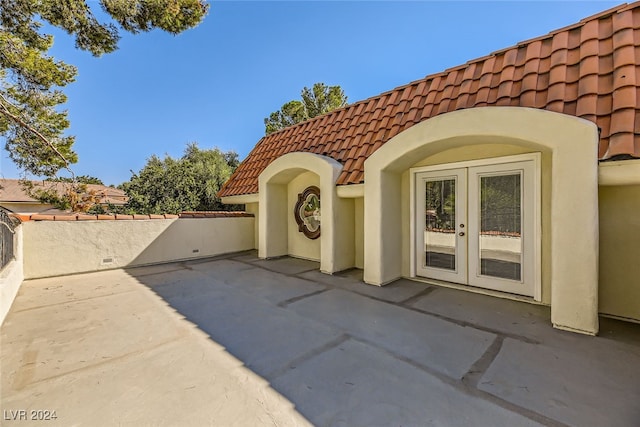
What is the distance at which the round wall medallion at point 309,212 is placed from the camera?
33.8ft

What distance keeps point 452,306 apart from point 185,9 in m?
12.1

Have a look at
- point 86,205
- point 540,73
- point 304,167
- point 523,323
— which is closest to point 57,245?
point 86,205

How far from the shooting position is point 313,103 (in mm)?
26344

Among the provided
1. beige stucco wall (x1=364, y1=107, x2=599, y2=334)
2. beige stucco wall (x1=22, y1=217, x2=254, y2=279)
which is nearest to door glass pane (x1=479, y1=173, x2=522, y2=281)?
beige stucco wall (x1=364, y1=107, x2=599, y2=334)

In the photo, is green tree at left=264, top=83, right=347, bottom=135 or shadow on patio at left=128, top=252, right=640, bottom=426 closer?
shadow on patio at left=128, top=252, right=640, bottom=426

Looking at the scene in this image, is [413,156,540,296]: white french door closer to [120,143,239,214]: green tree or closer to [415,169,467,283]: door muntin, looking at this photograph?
[415,169,467,283]: door muntin

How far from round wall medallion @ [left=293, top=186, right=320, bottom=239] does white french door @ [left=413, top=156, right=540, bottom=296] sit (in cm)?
391

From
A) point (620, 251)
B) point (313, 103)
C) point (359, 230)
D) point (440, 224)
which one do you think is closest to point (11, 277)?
point (359, 230)

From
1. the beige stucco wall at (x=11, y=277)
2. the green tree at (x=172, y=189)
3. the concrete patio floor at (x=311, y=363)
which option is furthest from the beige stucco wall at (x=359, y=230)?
the green tree at (x=172, y=189)

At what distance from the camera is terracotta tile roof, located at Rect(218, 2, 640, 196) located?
447cm

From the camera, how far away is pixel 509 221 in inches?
243

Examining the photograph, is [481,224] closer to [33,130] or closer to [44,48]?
[33,130]

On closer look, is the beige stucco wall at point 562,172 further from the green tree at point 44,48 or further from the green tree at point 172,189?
the green tree at point 172,189

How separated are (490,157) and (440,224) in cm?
202
